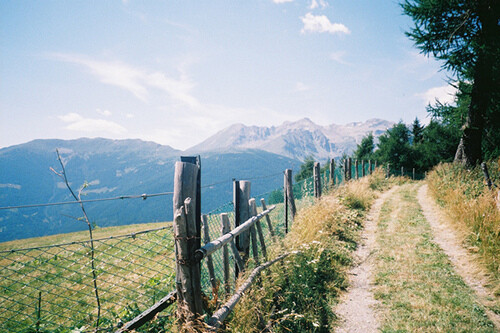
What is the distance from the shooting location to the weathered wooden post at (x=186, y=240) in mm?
2416

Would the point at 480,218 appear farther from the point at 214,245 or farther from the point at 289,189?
the point at 214,245

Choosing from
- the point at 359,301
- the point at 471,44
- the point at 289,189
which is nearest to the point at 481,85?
the point at 471,44

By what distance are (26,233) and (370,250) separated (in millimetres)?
256693

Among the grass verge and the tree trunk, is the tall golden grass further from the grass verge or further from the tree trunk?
the tree trunk

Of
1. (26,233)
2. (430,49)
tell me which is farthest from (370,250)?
(26,233)

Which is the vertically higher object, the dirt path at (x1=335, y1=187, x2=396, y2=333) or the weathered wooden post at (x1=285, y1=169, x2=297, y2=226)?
the weathered wooden post at (x1=285, y1=169, x2=297, y2=226)

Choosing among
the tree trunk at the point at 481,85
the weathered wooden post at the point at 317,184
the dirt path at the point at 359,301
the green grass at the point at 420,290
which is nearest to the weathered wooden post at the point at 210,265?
the dirt path at the point at 359,301

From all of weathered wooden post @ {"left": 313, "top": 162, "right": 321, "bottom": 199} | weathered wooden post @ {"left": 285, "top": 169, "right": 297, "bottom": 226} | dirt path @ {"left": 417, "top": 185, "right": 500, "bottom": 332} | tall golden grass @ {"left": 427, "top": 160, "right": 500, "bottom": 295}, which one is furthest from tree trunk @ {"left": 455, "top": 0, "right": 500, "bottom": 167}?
weathered wooden post @ {"left": 285, "top": 169, "right": 297, "bottom": 226}

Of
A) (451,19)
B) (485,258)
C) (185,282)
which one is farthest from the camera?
(451,19)

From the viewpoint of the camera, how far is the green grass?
3.28 meters

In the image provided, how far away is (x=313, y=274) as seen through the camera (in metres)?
4.40

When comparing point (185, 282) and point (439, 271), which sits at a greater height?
point (185, 282)

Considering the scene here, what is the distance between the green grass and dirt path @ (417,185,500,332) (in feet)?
0.34

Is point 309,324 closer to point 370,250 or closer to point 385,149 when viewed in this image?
point 370,250
